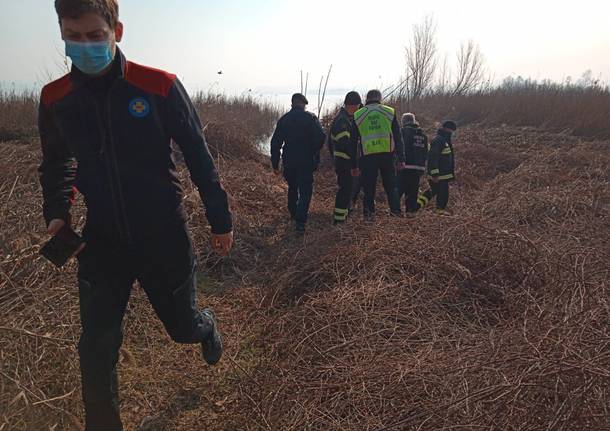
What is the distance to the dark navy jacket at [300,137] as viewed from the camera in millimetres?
5020

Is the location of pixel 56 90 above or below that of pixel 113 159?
above

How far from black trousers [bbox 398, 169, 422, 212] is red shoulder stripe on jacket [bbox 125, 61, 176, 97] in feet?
13.7

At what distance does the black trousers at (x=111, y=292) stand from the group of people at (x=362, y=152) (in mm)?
3328

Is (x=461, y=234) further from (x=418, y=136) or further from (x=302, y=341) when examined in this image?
(x=418, y=136)

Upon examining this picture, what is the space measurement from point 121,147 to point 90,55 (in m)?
0.32

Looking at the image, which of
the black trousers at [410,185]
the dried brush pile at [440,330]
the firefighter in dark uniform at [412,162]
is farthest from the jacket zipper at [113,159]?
the black trousers at [410,185]

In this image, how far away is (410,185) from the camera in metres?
5.45

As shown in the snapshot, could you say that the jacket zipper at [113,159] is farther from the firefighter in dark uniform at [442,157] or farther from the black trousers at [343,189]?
the firefighter in dark uniform at [442,157]

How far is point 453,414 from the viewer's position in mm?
1686

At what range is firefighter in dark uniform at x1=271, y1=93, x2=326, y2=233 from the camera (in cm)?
503

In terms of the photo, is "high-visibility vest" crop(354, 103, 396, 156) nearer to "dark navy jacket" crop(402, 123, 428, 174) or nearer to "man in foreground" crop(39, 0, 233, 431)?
"dark navy jacket" crop(402, 123, 428, 174)

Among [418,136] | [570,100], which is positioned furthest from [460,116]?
[418,136]

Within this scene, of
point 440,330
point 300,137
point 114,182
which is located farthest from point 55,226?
point 300,137

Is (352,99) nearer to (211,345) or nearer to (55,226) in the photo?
(211,345)
